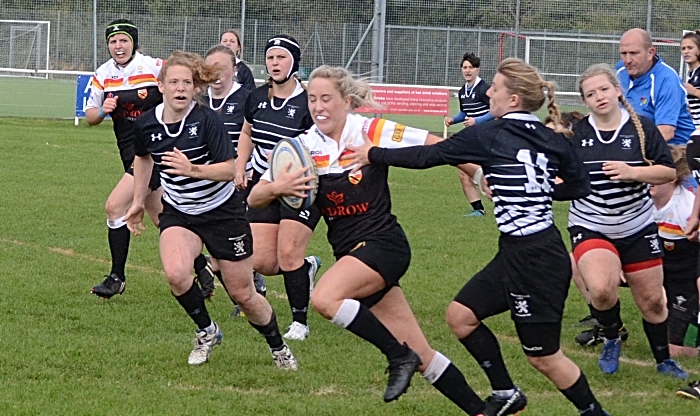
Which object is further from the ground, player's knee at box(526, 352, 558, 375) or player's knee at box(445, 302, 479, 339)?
player's knee at box(445, 302, 479, 339)

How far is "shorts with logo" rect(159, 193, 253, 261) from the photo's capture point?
5969 millimetres

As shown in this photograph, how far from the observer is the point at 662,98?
25.1 feet

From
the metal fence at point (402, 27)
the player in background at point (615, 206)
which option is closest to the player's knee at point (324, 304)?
the player in background at point (615, 206)

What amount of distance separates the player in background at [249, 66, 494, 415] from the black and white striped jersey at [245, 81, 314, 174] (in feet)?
6.43

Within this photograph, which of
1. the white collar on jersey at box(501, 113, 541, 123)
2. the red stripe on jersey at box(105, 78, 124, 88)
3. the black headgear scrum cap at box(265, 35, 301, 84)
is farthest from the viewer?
the red stripe on jersey at box(105, 78, 124, 88)

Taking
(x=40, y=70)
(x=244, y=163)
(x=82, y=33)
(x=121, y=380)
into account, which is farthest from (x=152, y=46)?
(x=121, y=380)

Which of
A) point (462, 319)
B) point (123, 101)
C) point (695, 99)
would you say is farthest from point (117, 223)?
point (695, 99)

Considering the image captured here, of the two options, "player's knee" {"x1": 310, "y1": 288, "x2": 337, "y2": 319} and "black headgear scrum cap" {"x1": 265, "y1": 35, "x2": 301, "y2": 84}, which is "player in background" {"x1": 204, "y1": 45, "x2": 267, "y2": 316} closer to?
"black headgear scrum cap" {"x1": 265, "y1": 35, "x2": 301, "y2": 84}

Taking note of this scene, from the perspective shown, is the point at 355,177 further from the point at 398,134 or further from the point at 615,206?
the point at 615,206

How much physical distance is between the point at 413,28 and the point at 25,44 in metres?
11.9

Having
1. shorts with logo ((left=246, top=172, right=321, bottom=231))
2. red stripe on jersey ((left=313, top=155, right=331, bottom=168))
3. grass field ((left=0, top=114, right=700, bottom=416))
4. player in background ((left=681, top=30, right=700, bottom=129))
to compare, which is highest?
player in background ((left=681, top=30, right=700, bottom=129))

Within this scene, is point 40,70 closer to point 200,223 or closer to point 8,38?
point 8,38

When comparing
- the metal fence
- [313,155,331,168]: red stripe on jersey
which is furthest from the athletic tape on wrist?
the metal fence

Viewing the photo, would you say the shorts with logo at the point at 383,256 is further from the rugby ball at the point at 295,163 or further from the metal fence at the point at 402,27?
the metal fence at the point at 402,27
